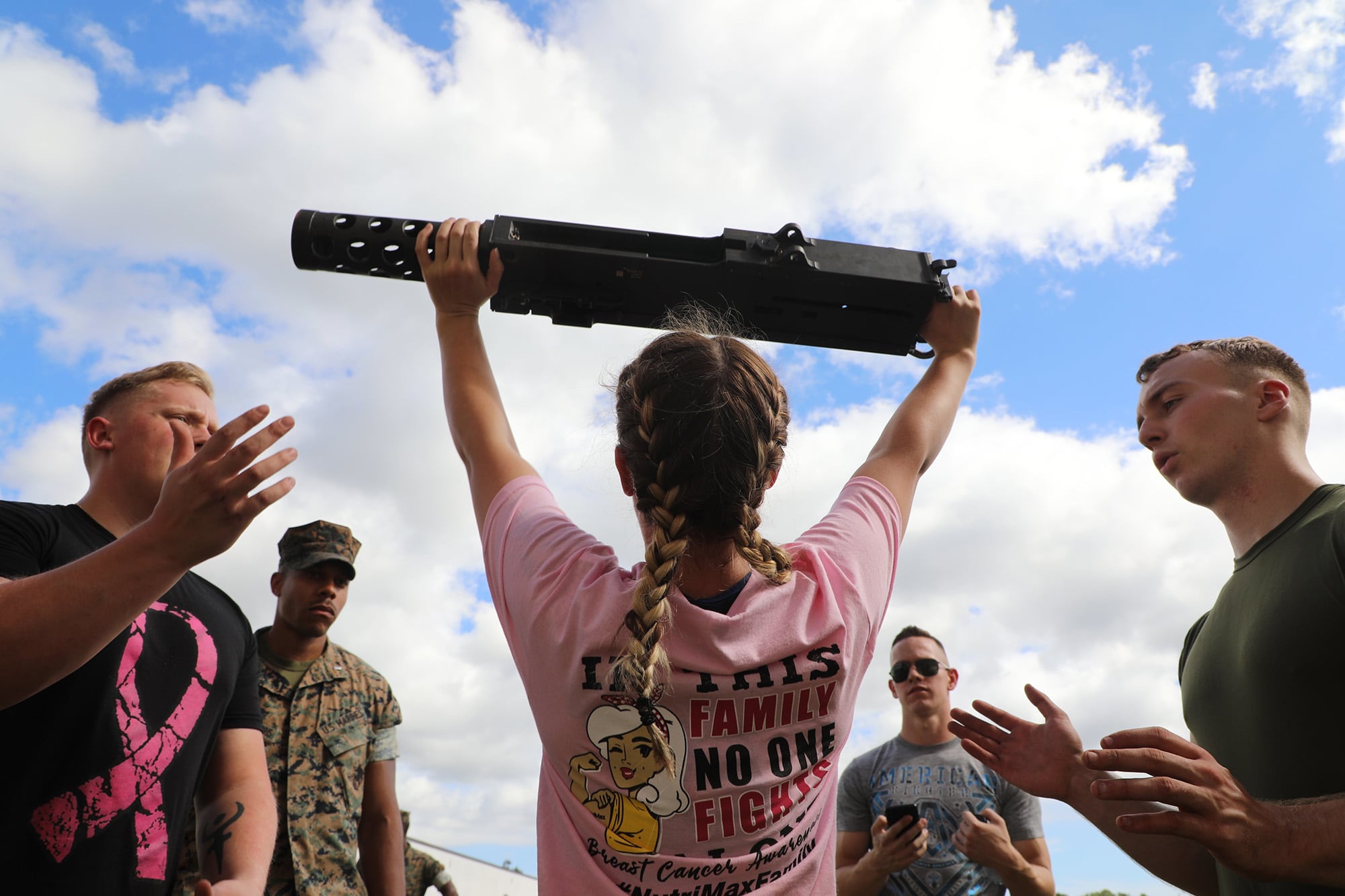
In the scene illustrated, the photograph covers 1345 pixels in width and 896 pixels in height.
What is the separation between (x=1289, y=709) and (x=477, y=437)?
2092 millimetres

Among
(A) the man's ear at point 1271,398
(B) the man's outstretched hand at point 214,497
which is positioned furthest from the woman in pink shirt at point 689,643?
(A) the man's ear at point 1271,398

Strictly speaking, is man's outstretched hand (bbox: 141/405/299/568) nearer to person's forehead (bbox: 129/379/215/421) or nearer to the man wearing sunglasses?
person's forehead (bbox: 129/379/215/421)

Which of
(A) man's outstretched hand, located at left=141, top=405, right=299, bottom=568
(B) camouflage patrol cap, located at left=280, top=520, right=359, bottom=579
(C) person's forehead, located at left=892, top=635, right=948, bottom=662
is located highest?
(B) camouflage patrol cap, located at left=280, top=520, right=359, bottom=579

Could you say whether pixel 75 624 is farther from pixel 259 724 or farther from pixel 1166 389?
pixel 1166 389

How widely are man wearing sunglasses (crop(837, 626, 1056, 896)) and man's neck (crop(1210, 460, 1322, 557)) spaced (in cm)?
200

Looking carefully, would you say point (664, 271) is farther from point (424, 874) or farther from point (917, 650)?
point (424, 874)

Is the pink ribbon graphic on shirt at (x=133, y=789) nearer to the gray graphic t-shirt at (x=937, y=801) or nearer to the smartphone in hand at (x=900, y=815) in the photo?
the smartphone in hand at (x=900, y=815)

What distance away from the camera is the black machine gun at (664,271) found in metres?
2.37

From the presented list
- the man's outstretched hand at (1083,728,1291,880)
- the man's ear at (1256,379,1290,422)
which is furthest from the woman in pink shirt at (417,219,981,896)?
the man's ear at (1256,379,1290,422)

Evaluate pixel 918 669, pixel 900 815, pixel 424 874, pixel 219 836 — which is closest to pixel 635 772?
pixel 219 836

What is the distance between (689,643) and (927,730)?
390 centimetres

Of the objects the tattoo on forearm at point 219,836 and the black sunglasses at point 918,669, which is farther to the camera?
the black sunglasses at point 918,669

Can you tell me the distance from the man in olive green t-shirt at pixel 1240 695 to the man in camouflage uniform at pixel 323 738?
10.7ft

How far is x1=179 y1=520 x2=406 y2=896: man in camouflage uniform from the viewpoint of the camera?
4.24 meters
